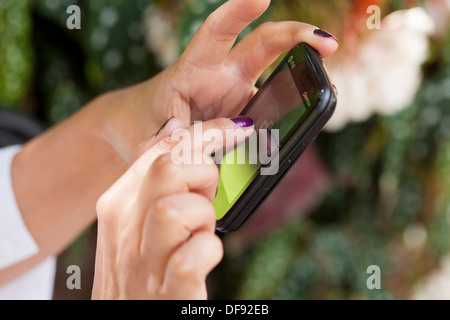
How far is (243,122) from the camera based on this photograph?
37 cm

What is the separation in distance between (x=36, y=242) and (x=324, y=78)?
43cm

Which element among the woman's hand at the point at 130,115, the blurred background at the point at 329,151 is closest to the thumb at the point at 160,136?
the woman's hand at the point at 130,115

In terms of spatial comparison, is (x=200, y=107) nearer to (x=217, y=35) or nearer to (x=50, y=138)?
(x=217, y=35)

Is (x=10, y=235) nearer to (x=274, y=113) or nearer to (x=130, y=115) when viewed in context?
(x=130, y=115)

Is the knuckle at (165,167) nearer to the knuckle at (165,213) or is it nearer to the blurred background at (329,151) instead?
the knuckle at (165,213)

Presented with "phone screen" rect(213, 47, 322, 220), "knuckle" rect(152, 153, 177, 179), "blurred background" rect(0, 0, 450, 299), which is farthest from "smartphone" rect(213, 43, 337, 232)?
"blurred background" rect(0, 0, 450, 299)

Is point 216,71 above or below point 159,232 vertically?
above

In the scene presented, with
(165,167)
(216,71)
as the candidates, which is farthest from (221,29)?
(165,167)


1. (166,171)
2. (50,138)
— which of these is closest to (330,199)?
(50,138)

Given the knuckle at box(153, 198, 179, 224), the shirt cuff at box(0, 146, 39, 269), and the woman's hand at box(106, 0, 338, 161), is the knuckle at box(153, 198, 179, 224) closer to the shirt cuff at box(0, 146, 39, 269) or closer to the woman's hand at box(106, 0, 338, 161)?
the woman's hand at box(106, 0, 338, 161)

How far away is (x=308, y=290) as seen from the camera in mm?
750

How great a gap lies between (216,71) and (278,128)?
0.09 metres

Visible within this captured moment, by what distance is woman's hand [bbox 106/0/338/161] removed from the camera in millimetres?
377

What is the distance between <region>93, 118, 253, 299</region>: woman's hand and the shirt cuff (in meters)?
0.31
